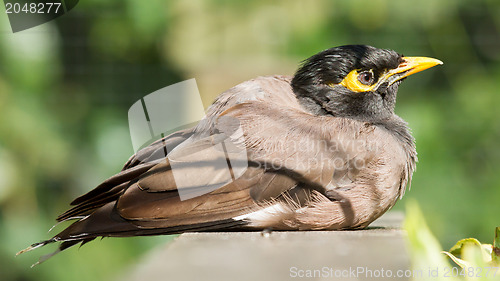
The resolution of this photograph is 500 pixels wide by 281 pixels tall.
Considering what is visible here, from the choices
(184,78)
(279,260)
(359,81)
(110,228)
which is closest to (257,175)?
(110,228)

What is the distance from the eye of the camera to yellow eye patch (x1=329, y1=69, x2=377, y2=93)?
1.83m

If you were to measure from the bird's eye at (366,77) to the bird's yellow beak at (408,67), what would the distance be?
1.8 inches

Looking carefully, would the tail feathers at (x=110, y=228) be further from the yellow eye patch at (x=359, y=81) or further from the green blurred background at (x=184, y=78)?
the green blurred background at (x=184, y=78)

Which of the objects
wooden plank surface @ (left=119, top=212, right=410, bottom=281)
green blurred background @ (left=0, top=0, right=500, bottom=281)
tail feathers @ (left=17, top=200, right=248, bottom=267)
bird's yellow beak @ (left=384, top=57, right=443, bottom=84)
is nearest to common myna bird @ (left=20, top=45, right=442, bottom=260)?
tail feathers @ (left=17, top=200, right=248, bottom=267)

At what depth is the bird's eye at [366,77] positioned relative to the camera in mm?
1855

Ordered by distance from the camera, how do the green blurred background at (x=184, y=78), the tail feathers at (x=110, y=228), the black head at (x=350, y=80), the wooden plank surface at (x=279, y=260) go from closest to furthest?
the wooden plank surface at (x=279, y=260) < the tail feathers at (x=110, y=228) < the black head at (x=350, y=80) < the green blurred background at (x=184, y=78)

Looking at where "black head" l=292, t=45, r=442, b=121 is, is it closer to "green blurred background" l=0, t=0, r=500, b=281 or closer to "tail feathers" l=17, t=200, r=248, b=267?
"tail feathers" l=17, t=200, r=248, b=267

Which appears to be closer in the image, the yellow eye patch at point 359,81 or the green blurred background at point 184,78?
the yellow eye patch at point 359,81

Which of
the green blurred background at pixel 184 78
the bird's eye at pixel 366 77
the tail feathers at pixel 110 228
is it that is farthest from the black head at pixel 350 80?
the green blurred background at pixel 184 78

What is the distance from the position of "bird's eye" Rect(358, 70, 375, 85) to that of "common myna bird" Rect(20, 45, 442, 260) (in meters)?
0.05

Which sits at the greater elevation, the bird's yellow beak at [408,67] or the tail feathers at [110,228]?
the bird's yellow beak at [408,67]

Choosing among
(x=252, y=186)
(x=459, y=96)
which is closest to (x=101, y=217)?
(x=252, y=186)

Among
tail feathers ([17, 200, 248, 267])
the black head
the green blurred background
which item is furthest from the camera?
the green blurred background

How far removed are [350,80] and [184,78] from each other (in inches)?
59.3
